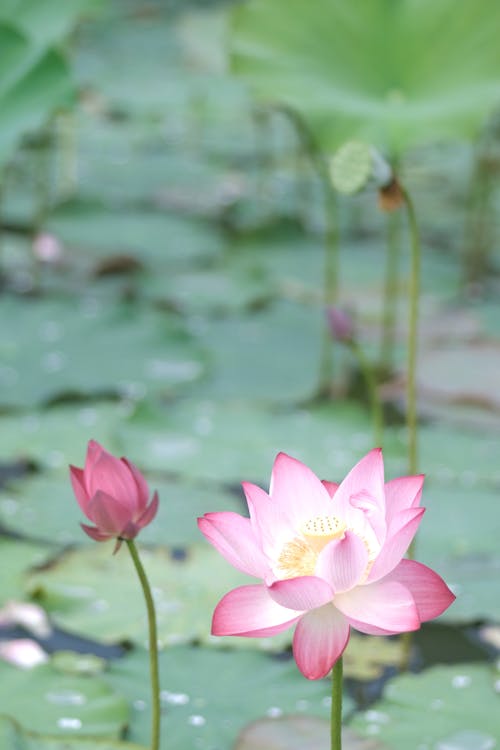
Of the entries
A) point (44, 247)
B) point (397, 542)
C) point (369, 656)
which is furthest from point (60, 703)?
point (44, 247)

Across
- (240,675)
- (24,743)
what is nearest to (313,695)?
(240,675)

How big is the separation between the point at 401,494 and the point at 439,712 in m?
0.52

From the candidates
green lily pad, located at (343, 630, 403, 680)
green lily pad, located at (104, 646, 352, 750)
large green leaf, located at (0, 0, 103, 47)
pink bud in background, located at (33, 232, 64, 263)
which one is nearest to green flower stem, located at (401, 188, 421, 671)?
green lily pad, located at (343, 630, 403, 680)

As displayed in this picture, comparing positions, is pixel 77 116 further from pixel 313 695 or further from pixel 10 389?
pixel 313 695

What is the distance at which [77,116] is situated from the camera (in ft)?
14.7

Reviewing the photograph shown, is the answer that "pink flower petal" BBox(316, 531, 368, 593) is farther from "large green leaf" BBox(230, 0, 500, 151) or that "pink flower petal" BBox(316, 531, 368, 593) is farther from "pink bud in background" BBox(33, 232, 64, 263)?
"pink bud in background" BBox(33, 232, 64, 263)

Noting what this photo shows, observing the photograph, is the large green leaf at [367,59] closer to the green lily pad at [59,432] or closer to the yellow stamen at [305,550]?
the green lily pad at [59,432]

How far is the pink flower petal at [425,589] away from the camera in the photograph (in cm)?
77

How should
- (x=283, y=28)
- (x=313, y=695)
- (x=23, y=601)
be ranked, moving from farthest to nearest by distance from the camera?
(x=283, y=28)
(x=23, y=601)
(x=313, y=695)

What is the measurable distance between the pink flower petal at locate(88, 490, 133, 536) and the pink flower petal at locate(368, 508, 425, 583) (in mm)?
218

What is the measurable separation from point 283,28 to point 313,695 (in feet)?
4.29

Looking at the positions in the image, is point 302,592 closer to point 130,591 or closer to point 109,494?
point 109,494

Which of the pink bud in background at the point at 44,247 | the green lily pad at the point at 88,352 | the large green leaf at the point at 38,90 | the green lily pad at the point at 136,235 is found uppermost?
the green lily pad at the point at 136,235

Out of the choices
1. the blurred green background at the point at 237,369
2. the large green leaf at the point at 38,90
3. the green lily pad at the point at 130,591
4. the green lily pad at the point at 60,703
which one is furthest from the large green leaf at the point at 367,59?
the green lily pad at the point at 60,703
